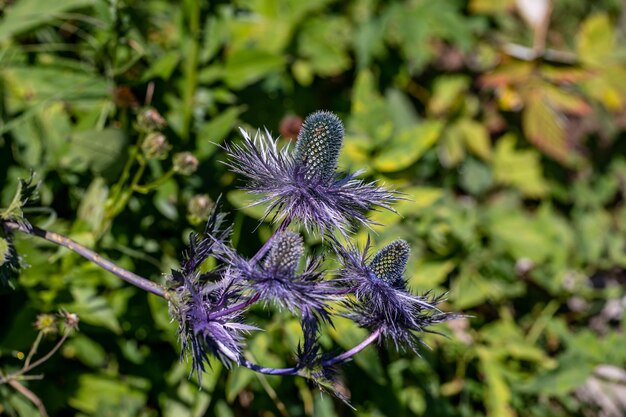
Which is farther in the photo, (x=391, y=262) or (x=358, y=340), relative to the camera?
(x=358, y=340)

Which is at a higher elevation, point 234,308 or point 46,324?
point 234,308

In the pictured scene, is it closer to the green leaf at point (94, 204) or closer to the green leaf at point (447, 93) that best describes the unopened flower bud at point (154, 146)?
the green leaf at point (94, 204)

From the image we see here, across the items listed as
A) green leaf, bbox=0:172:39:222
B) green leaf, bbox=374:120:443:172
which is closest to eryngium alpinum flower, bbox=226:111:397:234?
green leaf, bbox=0:172:39:222

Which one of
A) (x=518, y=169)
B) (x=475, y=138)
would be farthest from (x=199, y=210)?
(x=518, y=169)

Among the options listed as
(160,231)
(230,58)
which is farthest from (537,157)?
(160,231)

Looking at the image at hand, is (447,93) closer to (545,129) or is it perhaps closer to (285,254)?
(545,129)

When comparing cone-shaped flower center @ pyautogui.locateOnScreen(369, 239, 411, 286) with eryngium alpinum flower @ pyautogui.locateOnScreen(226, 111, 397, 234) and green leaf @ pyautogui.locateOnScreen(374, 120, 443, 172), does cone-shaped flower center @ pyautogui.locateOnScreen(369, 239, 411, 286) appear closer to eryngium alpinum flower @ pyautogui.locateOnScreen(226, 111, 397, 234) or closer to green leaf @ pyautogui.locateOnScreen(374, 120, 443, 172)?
eryngium alpinum flower @ pyautogui.locateOnScreen(226, 111, 397, 234)
